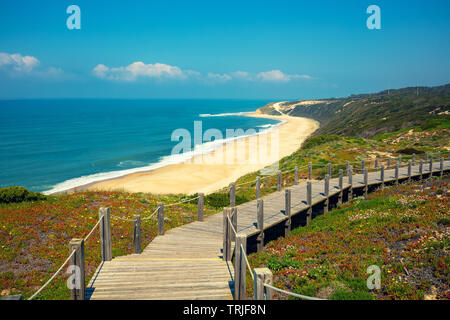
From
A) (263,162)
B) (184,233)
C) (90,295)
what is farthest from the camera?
(263,162)

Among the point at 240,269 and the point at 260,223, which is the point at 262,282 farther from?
the point at 260,223

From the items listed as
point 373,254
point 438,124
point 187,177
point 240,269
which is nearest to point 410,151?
point 438,124

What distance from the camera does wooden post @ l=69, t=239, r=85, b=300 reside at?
6.48 meters

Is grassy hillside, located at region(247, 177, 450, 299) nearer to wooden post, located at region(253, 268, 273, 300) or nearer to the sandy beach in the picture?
wooden post, located at region(253, 268, 273, 300)

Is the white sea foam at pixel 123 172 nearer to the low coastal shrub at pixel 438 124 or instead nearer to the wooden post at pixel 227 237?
the wooden post at pixel 227 237

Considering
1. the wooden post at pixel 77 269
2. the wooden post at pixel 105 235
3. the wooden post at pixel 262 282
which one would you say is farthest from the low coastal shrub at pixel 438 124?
the wooden post at pixel 77 269

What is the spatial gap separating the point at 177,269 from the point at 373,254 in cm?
567

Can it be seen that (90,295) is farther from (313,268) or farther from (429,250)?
(429,250)

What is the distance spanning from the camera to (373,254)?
9781mm

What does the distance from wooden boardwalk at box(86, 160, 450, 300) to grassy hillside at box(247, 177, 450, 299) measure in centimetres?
124

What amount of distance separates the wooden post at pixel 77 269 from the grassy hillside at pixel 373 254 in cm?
416
